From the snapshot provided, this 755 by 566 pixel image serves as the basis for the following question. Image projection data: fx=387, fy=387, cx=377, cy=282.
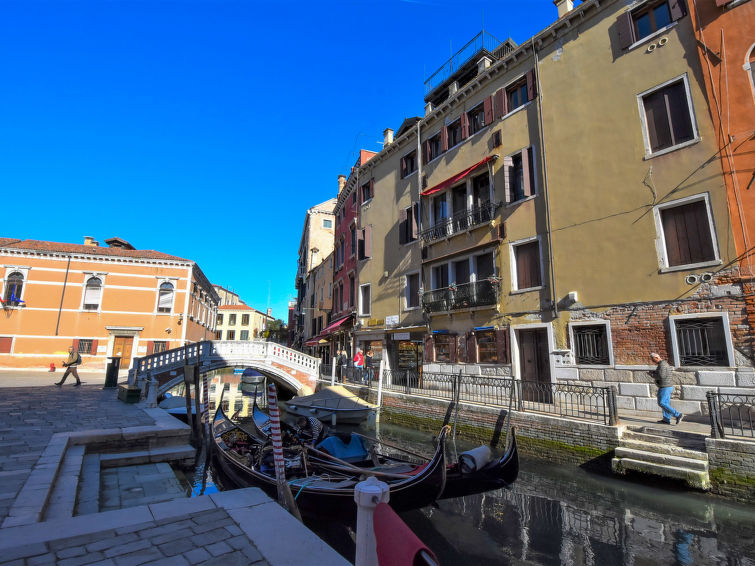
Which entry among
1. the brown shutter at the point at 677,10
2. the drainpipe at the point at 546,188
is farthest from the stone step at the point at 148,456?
the brown shutter at the point at 677,10

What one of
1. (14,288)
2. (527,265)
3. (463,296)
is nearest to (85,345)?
(14,288)

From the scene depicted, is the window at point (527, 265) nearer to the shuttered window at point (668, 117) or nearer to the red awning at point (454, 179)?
the red awning at point (454, 179)

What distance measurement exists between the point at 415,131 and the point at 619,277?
36.8 ft

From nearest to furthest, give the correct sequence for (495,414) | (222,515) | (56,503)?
1. (222,515)
2. (56,503)
3. (495,414)

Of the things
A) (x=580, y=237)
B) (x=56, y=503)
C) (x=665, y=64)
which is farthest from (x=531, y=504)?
(x=665, y=64)

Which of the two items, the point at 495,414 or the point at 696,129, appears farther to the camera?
the point at 495,414

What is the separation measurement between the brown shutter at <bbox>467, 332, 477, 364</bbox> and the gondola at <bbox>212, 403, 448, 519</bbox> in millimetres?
7532

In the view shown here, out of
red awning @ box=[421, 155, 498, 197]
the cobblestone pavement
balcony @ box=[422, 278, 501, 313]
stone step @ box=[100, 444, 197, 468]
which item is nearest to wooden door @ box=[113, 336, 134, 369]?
the cobblestone pavement

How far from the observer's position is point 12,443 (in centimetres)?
544

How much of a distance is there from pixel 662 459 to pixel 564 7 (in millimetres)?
13389

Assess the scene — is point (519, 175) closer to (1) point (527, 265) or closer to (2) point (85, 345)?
(1) point (527, 265)

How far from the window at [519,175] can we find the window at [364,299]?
8.87 metres

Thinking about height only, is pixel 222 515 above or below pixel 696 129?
below

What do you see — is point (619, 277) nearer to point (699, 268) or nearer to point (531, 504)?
point (699, 268)
